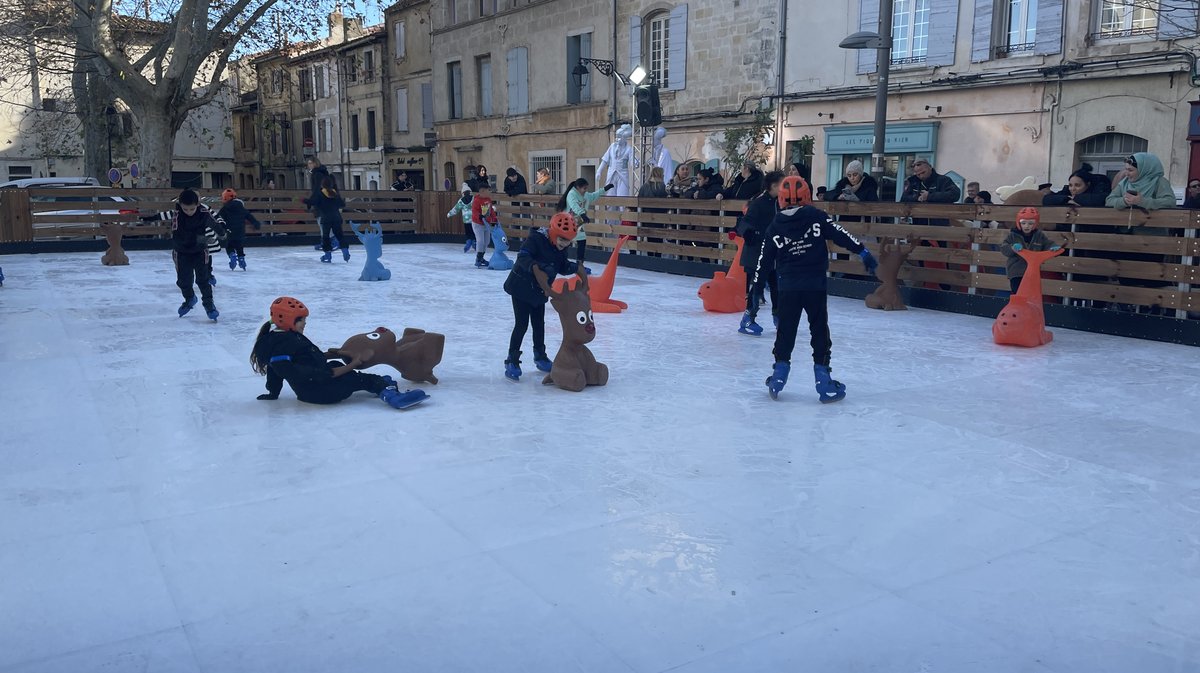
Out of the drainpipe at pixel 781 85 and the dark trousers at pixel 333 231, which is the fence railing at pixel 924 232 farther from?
the drainpipe at pixel 781 85

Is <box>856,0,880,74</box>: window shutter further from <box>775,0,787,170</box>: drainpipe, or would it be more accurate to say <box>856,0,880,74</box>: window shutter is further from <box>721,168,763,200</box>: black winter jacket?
<box>721,168,763,200</box>: black winter jacket

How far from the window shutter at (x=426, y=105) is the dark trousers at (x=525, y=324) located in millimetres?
29092

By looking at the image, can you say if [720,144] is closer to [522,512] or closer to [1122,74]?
[1122,74]

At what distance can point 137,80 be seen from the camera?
2155 cm

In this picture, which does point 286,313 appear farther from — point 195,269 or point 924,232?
point 924,232

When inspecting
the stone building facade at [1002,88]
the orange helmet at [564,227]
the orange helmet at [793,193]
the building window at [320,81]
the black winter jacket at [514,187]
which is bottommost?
the orange helmet at [564,227]

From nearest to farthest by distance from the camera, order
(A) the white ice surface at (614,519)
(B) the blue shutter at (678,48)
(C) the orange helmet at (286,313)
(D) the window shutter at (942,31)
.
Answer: (A) the white ice surface at (614,519) < (C) the orange helmet at (286,313) < (D) the window shutter at (942,31) < (B) the blue shutter at (678,48)

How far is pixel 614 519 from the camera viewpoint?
4371 millimetres

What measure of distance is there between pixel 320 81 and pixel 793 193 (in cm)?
4121

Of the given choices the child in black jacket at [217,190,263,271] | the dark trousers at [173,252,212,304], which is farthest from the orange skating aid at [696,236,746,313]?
the child in black jacket at [217,190,263,271]

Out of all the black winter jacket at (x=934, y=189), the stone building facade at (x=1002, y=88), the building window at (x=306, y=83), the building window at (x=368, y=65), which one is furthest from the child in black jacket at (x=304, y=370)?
the building window at (x=306, y=83)

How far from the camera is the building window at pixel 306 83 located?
44969 mm

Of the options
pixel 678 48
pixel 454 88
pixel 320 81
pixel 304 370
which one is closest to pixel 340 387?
pixel 304 370

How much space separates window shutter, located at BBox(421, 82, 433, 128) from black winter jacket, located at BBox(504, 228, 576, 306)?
1156 inches
